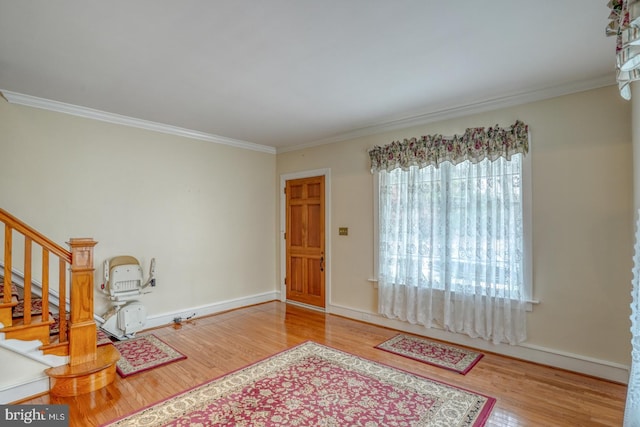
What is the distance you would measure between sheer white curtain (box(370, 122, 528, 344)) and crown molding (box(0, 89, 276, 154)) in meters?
2.37

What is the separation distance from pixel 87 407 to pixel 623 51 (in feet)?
12.4

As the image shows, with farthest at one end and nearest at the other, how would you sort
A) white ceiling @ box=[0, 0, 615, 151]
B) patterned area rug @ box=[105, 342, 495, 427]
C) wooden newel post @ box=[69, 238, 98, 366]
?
wooden newel post @ box=[69, 238, 98, 366] → patterned area rug @ box=[105, 342, 495, 427] → white ceiling @ box=[0, 0, 615, 151]

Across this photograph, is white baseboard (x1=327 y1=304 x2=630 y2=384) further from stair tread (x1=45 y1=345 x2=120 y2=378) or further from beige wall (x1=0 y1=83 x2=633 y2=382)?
stair tread (x1=45 y1=345 x2=120 y2=378)

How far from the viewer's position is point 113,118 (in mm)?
3939

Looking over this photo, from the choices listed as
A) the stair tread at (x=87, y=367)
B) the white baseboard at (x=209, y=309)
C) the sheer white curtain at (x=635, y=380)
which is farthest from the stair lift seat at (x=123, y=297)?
A: the sheer white curtain at (x=635, y=380)

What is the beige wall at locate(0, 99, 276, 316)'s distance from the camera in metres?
3.43

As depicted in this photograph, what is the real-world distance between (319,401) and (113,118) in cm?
Result: 391

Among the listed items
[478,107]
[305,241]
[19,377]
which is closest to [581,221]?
[478,107]

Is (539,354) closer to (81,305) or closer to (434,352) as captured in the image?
(434,352)

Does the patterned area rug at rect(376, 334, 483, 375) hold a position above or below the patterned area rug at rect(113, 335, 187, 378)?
below

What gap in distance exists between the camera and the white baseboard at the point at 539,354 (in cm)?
286

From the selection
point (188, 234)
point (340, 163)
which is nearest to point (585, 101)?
point (340, 163)

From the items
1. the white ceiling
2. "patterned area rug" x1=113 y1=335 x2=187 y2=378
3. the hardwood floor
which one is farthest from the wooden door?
"patterned area rug" x1=113 y1=335 x2=187 y2=378

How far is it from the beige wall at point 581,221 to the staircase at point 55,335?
414 centimetres
